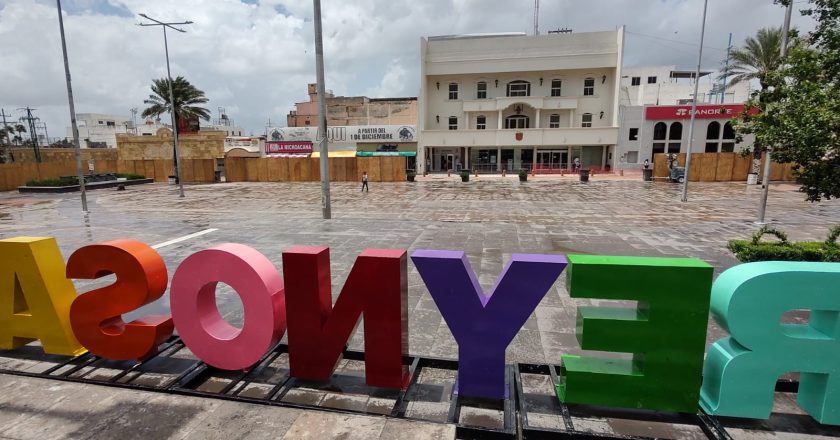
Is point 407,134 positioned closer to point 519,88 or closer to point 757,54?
point 519,88

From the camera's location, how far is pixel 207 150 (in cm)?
4659

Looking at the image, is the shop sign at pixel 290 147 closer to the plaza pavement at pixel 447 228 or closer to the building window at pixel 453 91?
the building window at pixel 453 91

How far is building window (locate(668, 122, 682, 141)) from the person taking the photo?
42684 millimetres

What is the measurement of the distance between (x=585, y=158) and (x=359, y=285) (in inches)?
1871

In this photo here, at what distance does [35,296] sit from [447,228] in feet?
34.9

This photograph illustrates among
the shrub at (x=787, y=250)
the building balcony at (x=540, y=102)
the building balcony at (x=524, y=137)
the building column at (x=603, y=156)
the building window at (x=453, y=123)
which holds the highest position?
the building balcony at (x=540, y=102)

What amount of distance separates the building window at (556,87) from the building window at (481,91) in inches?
295

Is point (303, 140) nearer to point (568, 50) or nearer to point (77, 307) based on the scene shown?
point (568, 50)

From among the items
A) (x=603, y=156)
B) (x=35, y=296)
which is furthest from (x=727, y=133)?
(x=35, y=296)

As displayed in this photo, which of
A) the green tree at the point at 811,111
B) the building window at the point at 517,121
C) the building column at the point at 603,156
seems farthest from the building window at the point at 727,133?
the green tree at the point at 811,111

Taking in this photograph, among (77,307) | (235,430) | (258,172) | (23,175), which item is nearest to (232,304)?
(77,307)

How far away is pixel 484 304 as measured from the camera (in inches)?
159

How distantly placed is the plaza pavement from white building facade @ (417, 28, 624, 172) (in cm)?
2126

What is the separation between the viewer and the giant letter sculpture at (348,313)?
4.16 m
